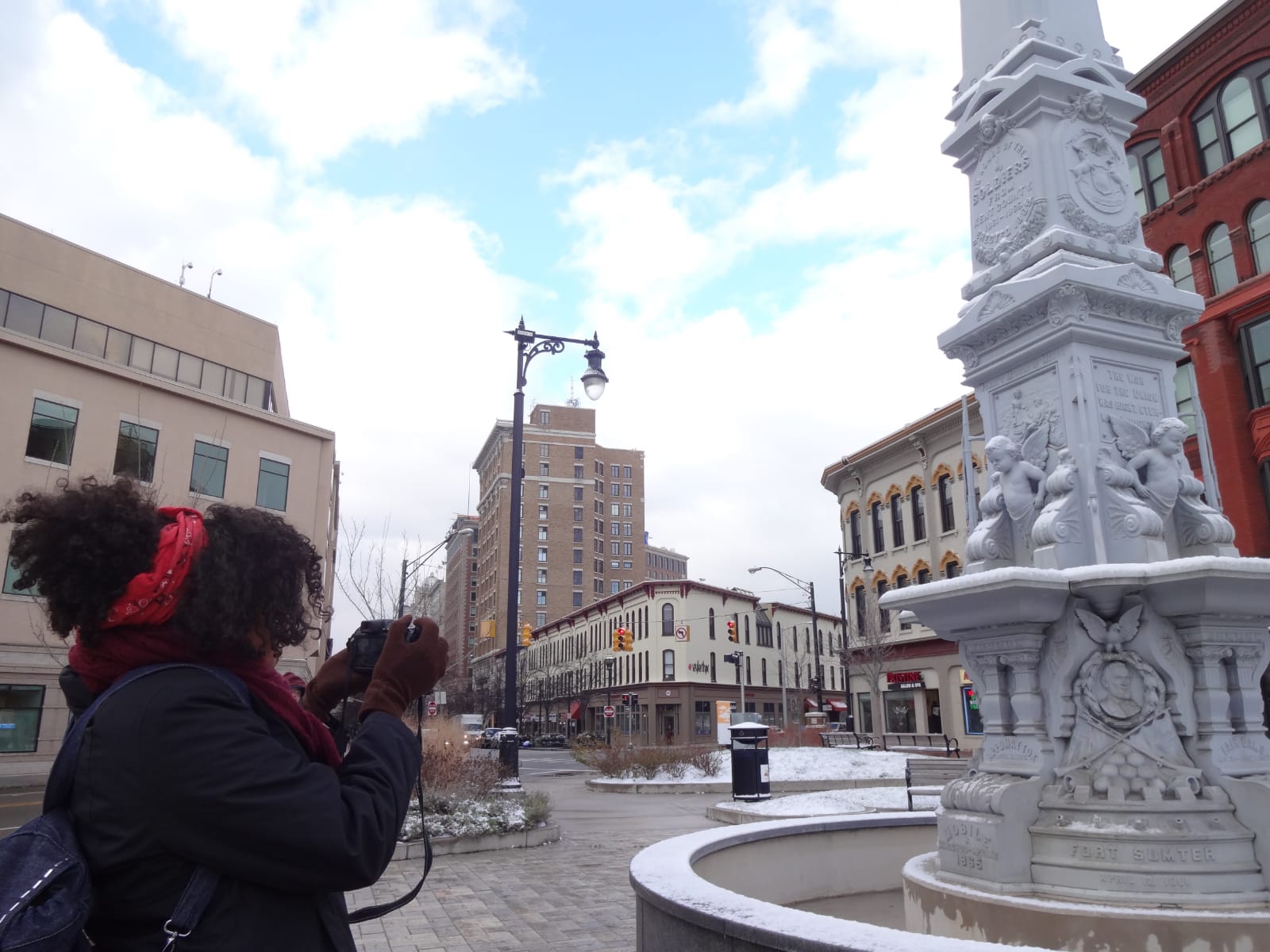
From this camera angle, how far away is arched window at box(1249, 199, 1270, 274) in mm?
24078

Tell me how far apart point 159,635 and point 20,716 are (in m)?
30.5

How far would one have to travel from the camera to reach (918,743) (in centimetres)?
3481

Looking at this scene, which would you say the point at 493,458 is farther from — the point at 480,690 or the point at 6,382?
the point at 6,382

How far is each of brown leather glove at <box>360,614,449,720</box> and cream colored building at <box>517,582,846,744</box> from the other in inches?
2264

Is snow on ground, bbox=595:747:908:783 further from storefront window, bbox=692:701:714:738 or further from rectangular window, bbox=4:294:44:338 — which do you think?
storefront window, bbox=692:701:714:738

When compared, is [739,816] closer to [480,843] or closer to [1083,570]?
[480,843]

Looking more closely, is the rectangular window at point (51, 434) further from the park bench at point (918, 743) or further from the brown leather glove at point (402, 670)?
the brown leather glove at point (402, 670)

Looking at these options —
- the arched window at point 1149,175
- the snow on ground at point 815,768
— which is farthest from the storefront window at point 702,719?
the arched window at point 1149,175

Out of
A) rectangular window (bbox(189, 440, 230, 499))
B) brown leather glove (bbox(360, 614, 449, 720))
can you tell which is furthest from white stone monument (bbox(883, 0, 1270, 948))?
rectangular window (bbox(189, 440, 230, 499))

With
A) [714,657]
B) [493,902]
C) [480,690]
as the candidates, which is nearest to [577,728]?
[480,690]

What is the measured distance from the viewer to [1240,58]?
24.8 metres

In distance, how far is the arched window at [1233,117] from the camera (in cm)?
2450

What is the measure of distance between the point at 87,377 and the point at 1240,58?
36688 millimetres

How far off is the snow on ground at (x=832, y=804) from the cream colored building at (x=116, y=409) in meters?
16.0
